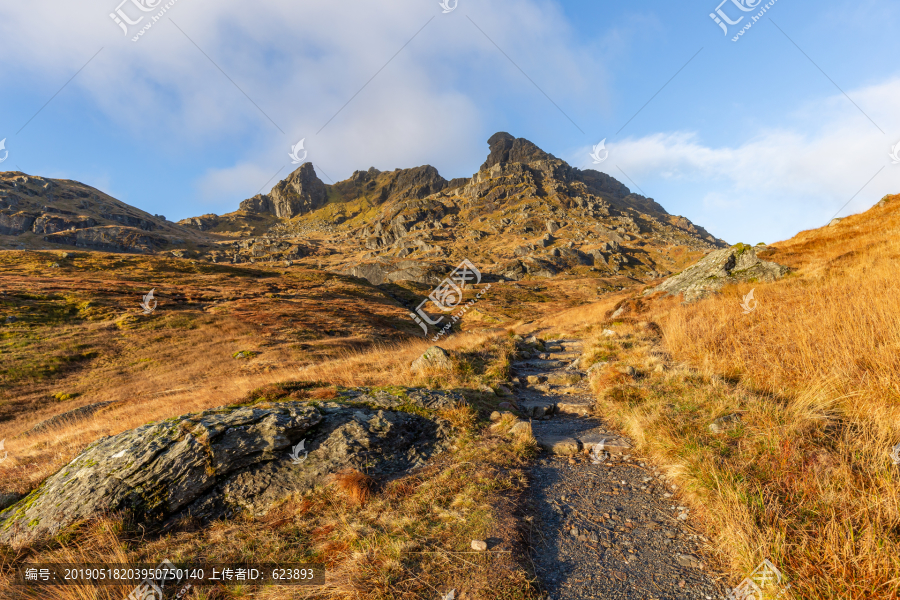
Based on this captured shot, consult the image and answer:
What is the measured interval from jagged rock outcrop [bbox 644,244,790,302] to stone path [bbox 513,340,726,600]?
17.1 m

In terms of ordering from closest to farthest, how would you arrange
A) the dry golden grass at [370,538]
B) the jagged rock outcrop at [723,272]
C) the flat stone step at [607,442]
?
1. the dry golden grass at [370,538]
2. the flat stone step at [607,442]
3. the jagged rock outcrop at [723,272]

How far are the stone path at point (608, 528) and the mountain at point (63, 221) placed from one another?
189341 millimetres

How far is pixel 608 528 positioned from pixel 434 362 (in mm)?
8114

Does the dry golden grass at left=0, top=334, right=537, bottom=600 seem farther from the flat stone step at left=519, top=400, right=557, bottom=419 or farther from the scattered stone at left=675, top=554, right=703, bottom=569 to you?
the flat stone step at left=519, top=400, right=557, bottom=419

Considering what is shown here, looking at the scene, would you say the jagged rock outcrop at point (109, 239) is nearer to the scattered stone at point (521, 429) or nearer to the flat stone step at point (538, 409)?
the flat stone step at point (538, 409)

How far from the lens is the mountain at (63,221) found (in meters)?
141

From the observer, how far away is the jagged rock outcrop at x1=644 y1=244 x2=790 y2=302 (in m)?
18.2

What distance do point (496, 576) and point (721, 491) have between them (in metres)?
2.71

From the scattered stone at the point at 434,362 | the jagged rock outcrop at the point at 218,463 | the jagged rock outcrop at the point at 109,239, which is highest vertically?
the jagged rock outcrop at the point at 109,239

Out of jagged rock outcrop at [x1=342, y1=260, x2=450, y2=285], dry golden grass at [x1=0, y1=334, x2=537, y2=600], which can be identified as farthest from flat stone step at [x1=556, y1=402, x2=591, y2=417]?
jagged rock outcrop at [x1=342, y1=260, x2=450, y2=285]

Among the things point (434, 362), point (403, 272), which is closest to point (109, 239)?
point (403, 272)

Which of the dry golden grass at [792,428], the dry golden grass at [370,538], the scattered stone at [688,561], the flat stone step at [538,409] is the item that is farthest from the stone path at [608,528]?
the flat stone step at [538,409]

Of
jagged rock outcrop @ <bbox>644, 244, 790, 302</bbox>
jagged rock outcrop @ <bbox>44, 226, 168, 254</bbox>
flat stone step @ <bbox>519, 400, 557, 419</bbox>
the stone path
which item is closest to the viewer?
the stone path

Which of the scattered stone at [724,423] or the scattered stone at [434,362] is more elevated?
the scattered stone at [434,362]
